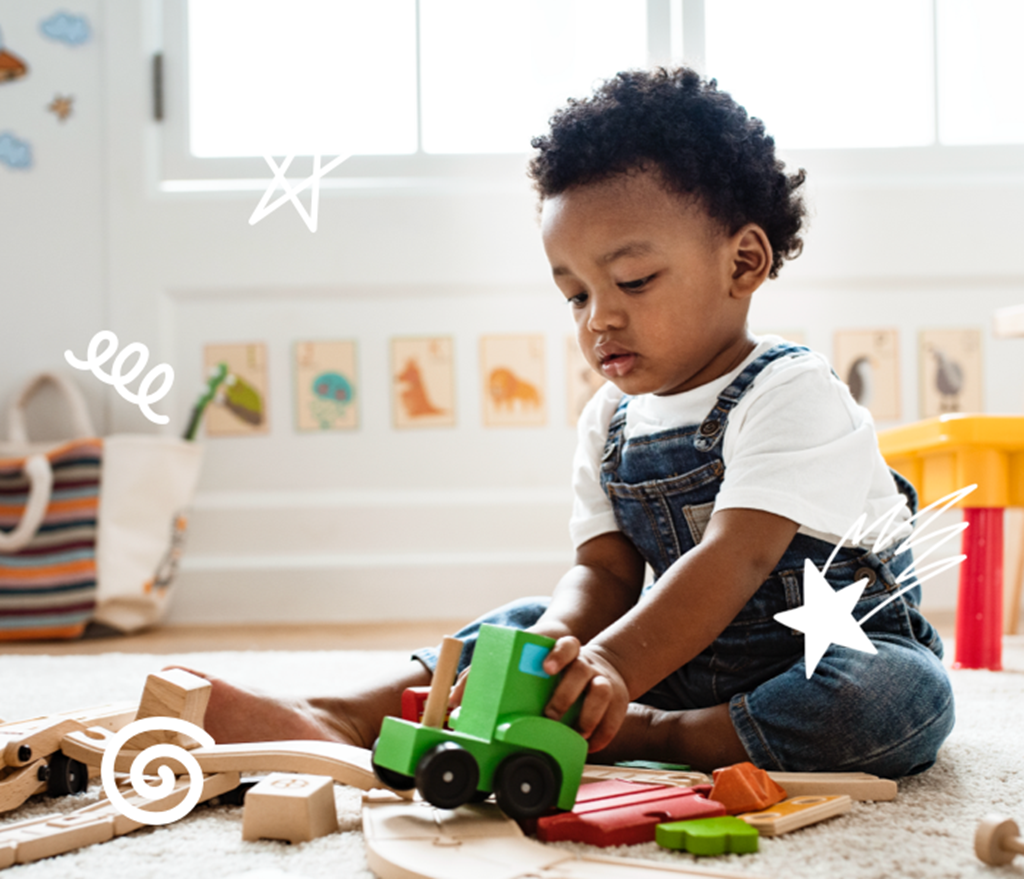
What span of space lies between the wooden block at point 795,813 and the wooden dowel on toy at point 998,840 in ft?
0.30

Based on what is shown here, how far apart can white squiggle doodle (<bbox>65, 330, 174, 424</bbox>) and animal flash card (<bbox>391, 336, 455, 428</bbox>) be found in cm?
37

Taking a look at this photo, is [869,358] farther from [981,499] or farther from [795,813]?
[795,813]

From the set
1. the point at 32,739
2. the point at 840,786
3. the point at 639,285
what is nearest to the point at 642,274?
the point at 639,285

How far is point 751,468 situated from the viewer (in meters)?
0.64

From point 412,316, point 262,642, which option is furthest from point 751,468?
point 412,316

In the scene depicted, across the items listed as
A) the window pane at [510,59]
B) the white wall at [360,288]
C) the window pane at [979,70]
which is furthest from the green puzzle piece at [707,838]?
the window pane at [979,70]

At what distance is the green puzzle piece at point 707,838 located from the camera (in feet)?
1.54

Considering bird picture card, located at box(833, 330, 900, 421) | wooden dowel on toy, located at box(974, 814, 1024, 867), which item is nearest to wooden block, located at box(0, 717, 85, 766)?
wooden dowel on toy, located at box(974, 814, 1024, 867)

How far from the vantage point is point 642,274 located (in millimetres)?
683

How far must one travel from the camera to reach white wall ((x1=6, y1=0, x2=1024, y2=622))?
1650 millimetres

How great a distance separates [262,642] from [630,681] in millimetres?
940

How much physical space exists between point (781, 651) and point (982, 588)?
18.2 inches

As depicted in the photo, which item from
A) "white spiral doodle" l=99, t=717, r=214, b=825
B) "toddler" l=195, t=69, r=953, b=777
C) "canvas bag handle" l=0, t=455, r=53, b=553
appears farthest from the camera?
"canvas bag handle" l=0, t=455, r=53, b=553

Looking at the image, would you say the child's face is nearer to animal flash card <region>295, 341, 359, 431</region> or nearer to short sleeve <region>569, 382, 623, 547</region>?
short sleeve <region>569, 382, 623, 547</region>
